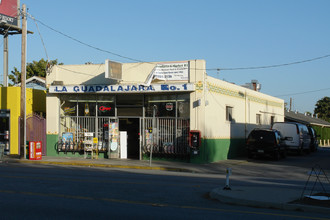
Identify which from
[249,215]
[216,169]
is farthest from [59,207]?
[216,169]

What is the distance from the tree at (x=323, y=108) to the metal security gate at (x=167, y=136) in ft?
231

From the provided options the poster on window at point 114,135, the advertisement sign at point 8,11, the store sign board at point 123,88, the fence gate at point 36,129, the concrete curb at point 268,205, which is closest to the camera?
the concrete curb at point 268,205

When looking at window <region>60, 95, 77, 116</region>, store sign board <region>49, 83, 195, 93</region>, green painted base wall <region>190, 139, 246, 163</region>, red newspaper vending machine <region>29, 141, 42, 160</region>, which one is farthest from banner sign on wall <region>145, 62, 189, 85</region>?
red newspaper vending machine <region>29, 141, 42, 160</region>

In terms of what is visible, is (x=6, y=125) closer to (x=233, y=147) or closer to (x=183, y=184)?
(x=233, y=147)

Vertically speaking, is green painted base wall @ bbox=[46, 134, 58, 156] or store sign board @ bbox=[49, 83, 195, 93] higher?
store sign board @ bbox=[49, 83, 195, 93]

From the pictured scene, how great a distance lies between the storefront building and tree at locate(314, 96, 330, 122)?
218 feet

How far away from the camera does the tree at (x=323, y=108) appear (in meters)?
86.5

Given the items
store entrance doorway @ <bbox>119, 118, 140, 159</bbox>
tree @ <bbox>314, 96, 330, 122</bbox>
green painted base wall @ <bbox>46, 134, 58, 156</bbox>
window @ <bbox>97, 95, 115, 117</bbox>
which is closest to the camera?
window @ <bbox>97, 95, 115, 117</bbox>

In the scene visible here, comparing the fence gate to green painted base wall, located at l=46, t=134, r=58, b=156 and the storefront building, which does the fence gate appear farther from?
the storefront building

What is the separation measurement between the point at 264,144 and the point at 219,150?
2945mm

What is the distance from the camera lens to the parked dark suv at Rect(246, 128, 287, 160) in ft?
83.2

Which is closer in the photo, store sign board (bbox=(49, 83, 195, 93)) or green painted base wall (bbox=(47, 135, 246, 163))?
store sign board (bbox=(49, 83, 195, 93))

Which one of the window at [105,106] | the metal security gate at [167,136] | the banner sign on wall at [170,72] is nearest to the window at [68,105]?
the window at [105,106]

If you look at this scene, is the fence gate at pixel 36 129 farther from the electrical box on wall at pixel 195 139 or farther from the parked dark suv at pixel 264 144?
the parked dark suv at pixel 264 144
